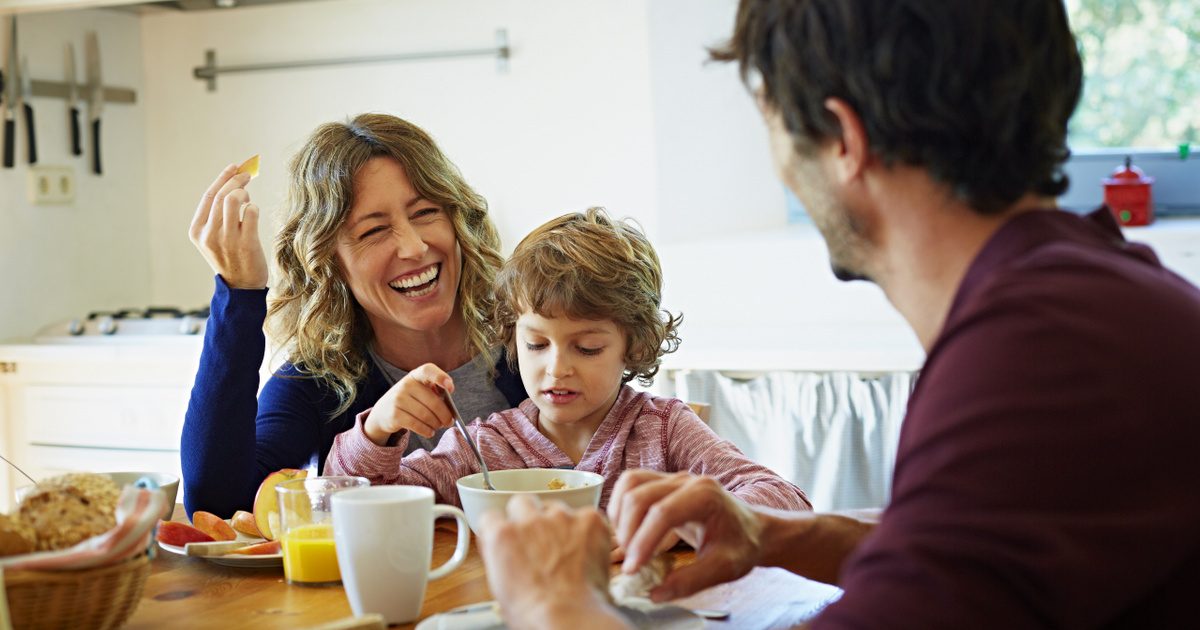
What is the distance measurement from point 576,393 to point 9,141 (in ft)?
8.42

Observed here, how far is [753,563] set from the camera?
1.14 m

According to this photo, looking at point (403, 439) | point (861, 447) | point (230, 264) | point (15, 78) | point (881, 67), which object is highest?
point (15, 78)

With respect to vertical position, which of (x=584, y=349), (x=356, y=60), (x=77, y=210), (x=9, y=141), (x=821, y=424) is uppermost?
(x=356, y=60)

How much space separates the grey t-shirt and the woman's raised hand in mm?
317

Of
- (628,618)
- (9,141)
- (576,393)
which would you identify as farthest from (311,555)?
(9,141)

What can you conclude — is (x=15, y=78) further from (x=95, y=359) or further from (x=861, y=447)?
(x=861, y=447)

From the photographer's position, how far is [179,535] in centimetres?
143

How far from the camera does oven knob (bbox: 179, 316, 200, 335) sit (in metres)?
3.42

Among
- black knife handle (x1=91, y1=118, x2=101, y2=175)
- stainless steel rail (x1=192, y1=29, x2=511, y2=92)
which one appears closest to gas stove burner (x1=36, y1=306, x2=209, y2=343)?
black knife handle (x1=91, y1=118, x2=101, y2=175)

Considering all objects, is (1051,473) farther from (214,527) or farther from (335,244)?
(335,244)

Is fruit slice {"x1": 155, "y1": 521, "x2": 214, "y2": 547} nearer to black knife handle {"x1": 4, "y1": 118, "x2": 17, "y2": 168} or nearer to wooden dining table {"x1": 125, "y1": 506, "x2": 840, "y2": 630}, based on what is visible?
wooden dining table {"x1": 125, "y1": 506, "x2": 840, "y2": 630}

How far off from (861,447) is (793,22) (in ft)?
6.40

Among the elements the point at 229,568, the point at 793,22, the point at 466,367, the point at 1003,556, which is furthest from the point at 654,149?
the point at 1003,556

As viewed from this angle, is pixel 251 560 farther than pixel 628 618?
Yes
